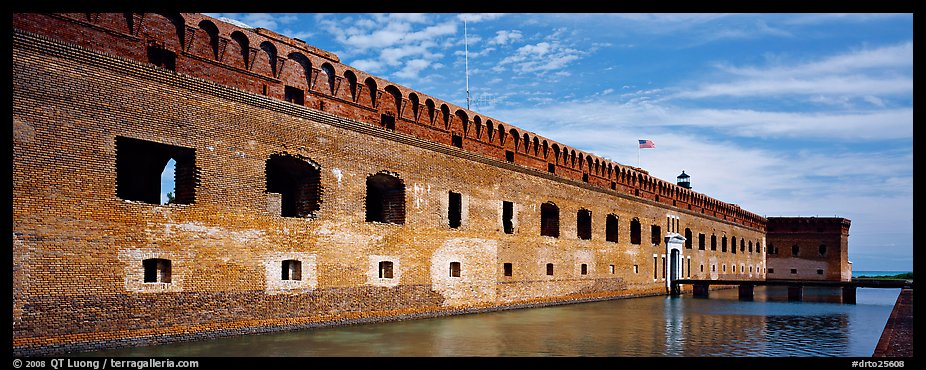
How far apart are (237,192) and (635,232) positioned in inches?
937

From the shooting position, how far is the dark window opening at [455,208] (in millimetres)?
21781

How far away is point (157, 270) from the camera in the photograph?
43.6 feet

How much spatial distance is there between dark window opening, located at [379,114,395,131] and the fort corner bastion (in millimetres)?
56

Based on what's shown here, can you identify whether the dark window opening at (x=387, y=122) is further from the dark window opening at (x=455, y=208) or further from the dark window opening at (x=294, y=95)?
the dark window opening at (x=455, y=208)

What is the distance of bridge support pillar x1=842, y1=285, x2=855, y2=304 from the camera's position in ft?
102

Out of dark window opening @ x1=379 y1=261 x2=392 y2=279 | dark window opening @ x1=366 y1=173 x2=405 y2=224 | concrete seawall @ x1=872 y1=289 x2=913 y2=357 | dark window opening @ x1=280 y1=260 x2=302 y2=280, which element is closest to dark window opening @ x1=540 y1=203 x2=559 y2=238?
dark window opening @ x1=366 y1=173 x2=405 y2=224

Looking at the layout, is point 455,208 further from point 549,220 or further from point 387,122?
point 549,220

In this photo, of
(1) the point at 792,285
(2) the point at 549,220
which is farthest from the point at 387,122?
(1) the point at 792,285
